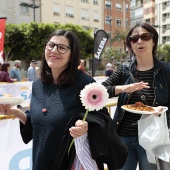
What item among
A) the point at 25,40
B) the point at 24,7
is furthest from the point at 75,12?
the point at 25,40

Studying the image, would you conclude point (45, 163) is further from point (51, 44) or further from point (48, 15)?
point (48, 15)

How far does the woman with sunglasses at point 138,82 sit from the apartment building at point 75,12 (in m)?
37.9

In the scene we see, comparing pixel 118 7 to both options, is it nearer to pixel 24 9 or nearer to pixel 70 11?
pixel 70 11

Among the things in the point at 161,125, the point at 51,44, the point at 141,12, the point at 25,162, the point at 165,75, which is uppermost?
the point at 141,12

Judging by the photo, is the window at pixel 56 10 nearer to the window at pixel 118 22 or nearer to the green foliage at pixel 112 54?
the green foliage at pixel 112 54

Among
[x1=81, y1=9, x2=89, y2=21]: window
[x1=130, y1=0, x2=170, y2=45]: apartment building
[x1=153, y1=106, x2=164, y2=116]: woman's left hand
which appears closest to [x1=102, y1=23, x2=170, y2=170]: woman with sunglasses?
[x1=153, y1=106, x2=164, y2=116]: woman's left hand

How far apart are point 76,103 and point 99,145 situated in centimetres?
31

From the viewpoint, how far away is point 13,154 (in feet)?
10.3

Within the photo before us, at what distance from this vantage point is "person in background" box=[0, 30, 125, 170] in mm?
1735

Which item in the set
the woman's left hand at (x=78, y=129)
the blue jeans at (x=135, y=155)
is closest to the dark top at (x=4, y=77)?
the blue jeans at (x=135, y=155)

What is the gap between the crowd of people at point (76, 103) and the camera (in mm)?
1727

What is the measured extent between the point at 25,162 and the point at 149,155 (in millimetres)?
1722

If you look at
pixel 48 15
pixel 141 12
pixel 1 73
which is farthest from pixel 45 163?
pixel 141 12

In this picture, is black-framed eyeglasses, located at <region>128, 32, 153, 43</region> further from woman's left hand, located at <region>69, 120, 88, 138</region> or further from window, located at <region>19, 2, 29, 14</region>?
window, located at <region>19, 2, 29, 14</region>
